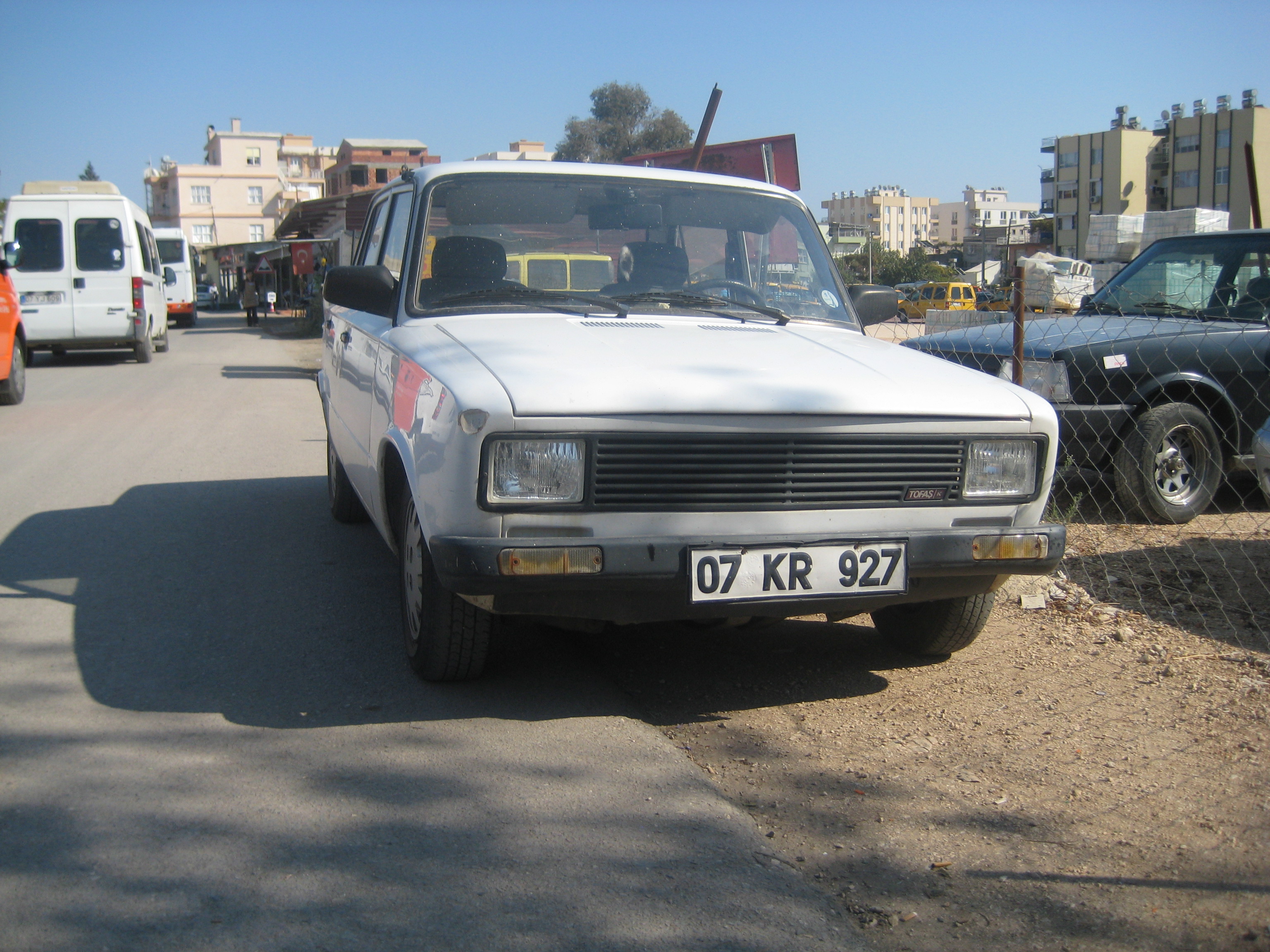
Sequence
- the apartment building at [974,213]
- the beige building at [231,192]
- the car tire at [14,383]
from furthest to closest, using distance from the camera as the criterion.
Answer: the apartment building at [974,213]
the beige building at [231,192]
the car tire at [14,383]

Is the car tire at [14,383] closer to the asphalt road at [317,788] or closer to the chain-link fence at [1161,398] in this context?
the asphalt road at [317,788]

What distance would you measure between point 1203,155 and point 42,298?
8077 centimetres

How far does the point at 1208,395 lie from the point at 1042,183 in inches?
3867

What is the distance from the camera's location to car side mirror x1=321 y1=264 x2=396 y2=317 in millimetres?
4180

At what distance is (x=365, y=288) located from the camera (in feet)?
13.8

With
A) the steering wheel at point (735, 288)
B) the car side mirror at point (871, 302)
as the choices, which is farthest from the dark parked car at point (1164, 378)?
the steering wheel at point (735, 288)

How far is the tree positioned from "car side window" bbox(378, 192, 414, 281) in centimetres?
7519

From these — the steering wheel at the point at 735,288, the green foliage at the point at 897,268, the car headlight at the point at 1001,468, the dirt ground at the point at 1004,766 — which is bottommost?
the dirt ground at the point at 1004,766

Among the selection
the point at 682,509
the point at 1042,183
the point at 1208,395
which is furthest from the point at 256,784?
the point at 1042,183

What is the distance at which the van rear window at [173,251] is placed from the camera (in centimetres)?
3406

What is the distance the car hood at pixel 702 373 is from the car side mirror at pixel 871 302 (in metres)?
0.63

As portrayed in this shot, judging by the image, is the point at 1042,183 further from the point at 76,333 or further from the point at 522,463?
the point at 522,463

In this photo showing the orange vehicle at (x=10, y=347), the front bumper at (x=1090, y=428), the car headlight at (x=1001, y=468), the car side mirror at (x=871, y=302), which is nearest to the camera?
Result: the car headlight at (x=1001, y=468)

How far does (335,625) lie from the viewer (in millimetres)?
4473
